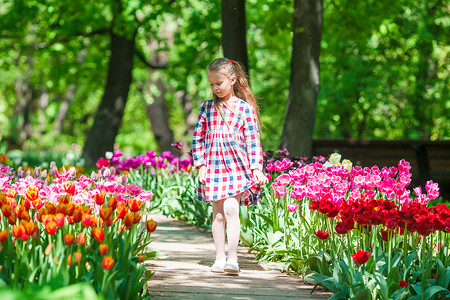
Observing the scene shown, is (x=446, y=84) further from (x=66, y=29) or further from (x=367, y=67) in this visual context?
(x=66, y=29)

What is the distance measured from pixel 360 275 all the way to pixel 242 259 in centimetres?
174

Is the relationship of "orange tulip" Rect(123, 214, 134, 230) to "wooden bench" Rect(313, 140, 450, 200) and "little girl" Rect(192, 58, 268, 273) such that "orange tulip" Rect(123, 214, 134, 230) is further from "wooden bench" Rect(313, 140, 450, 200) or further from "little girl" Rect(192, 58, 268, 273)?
"wooden bench" Rect(313, 140, 450, 200)

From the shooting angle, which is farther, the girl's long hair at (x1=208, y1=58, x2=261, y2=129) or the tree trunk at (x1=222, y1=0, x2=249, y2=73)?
the tree trunk at (x1=222, y1=0, x2=249, y2=73)

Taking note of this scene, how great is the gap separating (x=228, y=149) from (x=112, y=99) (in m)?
8.99

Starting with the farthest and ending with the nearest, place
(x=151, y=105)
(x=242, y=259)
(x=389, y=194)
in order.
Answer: (x=151, y=105), (x=242, y=259), (x=389, y=194)

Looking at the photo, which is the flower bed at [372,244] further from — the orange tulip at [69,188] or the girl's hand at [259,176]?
the orange tulip at [69,188]

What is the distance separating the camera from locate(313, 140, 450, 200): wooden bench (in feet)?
33.2

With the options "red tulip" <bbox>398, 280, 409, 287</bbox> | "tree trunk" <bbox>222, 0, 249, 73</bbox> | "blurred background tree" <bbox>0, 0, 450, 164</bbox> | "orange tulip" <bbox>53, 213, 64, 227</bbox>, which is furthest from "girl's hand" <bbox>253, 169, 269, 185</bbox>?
"blurred background tree" <bbox>0, 0, 450, 164</bbox>

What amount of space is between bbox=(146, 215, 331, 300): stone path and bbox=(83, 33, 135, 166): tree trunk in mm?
7740

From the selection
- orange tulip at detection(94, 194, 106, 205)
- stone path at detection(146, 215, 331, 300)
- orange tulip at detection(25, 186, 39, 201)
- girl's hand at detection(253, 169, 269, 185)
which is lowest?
stone path at detection(146, 215, 331, 300)

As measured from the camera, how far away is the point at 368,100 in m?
15.3

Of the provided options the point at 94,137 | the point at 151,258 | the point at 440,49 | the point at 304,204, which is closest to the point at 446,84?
the point at 440,49

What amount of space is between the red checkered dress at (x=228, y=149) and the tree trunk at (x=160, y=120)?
1513 cm

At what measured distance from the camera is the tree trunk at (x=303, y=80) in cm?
848
